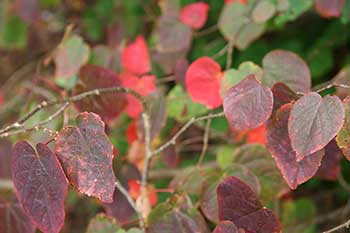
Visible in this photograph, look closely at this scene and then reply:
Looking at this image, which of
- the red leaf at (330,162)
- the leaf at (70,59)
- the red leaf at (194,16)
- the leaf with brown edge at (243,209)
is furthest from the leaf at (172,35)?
the leaf with brown edge at (243,209)

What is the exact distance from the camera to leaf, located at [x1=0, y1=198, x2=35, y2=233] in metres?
0.88

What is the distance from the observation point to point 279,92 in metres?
0.83

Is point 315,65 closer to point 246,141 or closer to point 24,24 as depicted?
point 246,141

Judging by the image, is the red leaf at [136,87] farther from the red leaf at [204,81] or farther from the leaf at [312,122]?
the leaf at [312,122]

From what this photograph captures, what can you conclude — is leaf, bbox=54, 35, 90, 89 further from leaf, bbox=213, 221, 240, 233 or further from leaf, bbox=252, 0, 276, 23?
leaf, bbox=213, 221, 240, 233

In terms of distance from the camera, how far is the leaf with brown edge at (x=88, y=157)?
72 centimetres

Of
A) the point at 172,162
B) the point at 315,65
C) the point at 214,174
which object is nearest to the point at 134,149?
the point at 172,162

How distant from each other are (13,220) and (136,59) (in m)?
0.57

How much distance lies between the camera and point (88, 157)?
2.41 ft

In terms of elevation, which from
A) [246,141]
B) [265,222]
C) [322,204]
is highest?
[265,222]

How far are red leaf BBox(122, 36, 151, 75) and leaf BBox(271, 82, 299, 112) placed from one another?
0.55 meters

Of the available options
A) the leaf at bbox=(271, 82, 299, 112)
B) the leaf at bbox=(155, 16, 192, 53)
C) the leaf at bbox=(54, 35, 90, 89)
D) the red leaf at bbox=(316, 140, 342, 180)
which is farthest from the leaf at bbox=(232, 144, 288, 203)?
the leaf at bbox=(54, 35, 90, 89)

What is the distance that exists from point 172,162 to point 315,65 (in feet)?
1.57

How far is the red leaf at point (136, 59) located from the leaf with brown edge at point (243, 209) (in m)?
0.58
